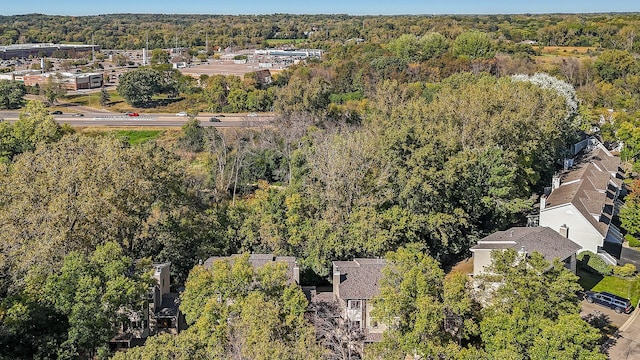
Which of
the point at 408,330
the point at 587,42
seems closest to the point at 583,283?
the point at 408,330

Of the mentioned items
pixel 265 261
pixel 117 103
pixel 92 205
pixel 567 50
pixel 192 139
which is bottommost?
pixel 265 261

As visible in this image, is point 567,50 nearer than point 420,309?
No

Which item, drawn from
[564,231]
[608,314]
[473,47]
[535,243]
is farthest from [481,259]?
[473,47]

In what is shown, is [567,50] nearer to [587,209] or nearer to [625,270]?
[587,209]

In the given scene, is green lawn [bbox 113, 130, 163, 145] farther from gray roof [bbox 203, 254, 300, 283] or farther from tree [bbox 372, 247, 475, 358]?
tree [bbox 372, 247, 475, 358]

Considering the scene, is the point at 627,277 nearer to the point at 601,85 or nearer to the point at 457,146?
the point at 457,146

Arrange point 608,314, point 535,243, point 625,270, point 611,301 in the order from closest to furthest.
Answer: point 608,314
point 611,301
point 535,243
point 625,270

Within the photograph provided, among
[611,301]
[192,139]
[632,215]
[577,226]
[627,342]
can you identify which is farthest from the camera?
[192,139]
